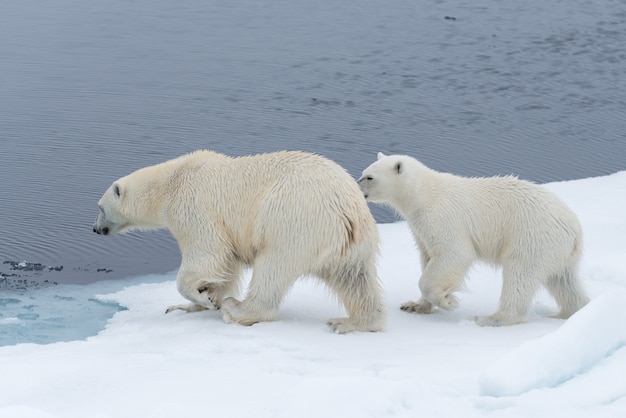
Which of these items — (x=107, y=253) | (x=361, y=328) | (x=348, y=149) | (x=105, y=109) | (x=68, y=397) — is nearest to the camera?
(x=68, y=397)

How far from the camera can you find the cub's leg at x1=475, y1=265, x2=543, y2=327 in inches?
247

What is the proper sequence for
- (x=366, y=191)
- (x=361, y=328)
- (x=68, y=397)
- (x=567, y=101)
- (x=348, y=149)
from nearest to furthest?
1. (x=68, y=397)
2. (x=361, y=328)
3. (x=366, y=191)
4. (x=348, y=149)
5. (x=567, y=101)

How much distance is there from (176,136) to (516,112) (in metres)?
4.59

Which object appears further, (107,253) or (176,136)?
(176,136)

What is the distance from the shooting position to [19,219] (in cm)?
923

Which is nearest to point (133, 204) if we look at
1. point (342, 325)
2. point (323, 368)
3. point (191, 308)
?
point (191, 308)

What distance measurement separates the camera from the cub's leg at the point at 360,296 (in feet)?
19.9

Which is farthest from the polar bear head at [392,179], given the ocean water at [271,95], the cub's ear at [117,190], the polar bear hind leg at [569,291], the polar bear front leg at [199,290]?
the ocean water at [271,95]

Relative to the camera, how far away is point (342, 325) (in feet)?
19.9

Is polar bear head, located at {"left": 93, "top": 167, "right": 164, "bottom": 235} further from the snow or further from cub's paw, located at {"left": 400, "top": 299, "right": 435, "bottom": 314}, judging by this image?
cub's paw, located at {"left": 400, "top": 299, "right": 435, "bottom": 314}

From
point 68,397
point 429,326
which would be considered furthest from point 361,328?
point 68,397

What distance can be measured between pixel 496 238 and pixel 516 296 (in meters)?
0.46

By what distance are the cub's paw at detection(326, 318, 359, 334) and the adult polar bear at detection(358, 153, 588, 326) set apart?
0.65m

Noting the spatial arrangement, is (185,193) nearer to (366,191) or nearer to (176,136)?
(366,191)
